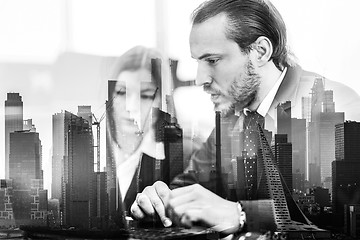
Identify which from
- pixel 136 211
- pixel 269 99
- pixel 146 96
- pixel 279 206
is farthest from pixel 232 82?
pixel 136 211

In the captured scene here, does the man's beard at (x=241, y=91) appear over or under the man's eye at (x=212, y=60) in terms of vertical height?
under

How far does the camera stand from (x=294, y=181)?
108 inches

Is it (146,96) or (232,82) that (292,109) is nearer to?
(232,82)

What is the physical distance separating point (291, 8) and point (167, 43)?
0.63 meters

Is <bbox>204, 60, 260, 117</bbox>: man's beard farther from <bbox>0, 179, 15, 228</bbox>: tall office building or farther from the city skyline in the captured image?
<bbox>0, 179, 15, 228</bbox>: tall office building

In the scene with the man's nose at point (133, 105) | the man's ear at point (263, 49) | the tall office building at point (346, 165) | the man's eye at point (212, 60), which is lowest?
the tall office building at point (346, 165)

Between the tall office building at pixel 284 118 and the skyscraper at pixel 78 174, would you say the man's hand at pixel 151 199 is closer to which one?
the skyscraper at pixel 78 174

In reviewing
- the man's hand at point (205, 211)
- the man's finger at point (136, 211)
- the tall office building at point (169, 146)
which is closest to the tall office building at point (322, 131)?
the man's hand at point (205, 211)

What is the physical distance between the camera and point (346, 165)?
2768 millimetres

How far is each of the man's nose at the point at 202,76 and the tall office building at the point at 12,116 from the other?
904 mm

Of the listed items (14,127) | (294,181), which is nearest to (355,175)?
(294,181)

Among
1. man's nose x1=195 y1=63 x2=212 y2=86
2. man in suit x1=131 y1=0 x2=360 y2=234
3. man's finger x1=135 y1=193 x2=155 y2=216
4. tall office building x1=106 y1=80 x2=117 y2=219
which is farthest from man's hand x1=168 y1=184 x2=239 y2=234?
man's nose x1=195 y1=63 x2=212 y2=86

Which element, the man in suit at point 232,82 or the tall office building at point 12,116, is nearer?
the man in suit at point 232,82

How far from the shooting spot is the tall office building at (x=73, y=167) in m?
2.77
